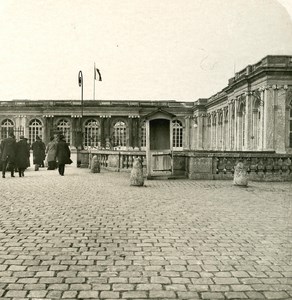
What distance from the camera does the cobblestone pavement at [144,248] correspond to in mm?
3562

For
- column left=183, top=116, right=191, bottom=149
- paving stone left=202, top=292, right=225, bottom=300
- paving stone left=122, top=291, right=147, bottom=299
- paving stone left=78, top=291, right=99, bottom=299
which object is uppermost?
column left=183, top=116, right=191, bottom=149

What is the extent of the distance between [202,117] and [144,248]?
142 ft

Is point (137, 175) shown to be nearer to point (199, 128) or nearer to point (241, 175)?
point (241, 175)

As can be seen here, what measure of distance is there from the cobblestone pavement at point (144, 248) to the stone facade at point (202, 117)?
1678 centimetres

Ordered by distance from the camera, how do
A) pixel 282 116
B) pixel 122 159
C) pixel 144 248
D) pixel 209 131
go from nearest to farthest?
pixel 144 248
pixel 122 159
pixel 282 116
pixel 209 131

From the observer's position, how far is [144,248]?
486 centimetres

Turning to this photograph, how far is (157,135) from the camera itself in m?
14.9

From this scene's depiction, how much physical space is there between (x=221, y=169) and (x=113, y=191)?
509cm

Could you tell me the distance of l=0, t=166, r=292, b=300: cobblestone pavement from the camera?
3.56 m

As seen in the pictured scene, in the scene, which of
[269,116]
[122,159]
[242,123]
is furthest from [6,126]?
[122,159]

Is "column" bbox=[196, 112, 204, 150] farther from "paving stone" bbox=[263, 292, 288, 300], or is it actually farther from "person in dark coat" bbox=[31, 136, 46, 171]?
"paving stone" bbox=[263, 292, 288, 300]

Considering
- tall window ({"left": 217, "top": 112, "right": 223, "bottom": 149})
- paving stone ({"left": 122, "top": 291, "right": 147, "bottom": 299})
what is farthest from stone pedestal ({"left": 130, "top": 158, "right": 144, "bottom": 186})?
tall window ({"left": 217, "top": 112, "right": 223, "bottom": 149})

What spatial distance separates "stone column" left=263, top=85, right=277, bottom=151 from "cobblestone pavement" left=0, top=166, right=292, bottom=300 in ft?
53.5

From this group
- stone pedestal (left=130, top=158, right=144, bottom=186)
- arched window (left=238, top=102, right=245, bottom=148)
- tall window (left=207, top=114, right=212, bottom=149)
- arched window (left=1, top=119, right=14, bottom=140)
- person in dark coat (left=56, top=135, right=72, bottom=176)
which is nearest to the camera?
stone pedestal (left=130, top=158, right=144, bottom=186)
